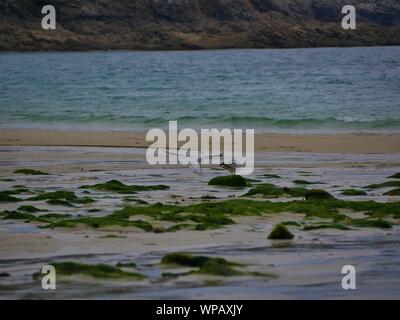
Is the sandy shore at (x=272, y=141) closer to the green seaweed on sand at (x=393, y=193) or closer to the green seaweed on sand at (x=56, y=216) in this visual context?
the green seaweed on sand at (x=393, y=193)

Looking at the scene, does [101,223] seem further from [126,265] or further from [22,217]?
[126,265]

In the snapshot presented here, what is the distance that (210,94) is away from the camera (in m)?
47.0

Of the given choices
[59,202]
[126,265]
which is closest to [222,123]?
[59,202]

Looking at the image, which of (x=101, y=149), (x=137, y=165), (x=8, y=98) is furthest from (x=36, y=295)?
(x=8, y=98)

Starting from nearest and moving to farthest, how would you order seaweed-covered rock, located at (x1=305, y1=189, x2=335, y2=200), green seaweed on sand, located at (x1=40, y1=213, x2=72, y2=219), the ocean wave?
green seaweed on sand, located at (x1=40, y1=213, x2=72, y2=219) → seaweed-covered rock, located at (x1=305, y1=189, x2=335, y2=200) → the ocean wave

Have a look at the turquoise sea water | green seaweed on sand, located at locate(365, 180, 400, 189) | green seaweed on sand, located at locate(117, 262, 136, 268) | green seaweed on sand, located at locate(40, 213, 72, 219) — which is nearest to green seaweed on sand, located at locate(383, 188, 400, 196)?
green seaweed on sand, located at locate(365, 180, 400, 189)

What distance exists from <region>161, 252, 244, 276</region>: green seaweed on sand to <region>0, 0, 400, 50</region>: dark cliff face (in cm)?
10232

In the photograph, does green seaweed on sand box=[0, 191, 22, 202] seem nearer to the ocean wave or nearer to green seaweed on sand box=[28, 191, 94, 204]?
green seaweed on sand box=[28, 191, 94, 204]

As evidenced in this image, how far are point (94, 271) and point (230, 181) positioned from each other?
689 centimetres

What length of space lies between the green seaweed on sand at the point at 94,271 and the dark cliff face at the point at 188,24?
337ft

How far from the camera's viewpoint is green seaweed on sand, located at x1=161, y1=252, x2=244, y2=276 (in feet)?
28.7

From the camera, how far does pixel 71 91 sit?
51219 millimetres

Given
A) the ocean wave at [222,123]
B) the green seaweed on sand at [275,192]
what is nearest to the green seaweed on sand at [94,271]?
the green seaweed on sand at [275,192]
